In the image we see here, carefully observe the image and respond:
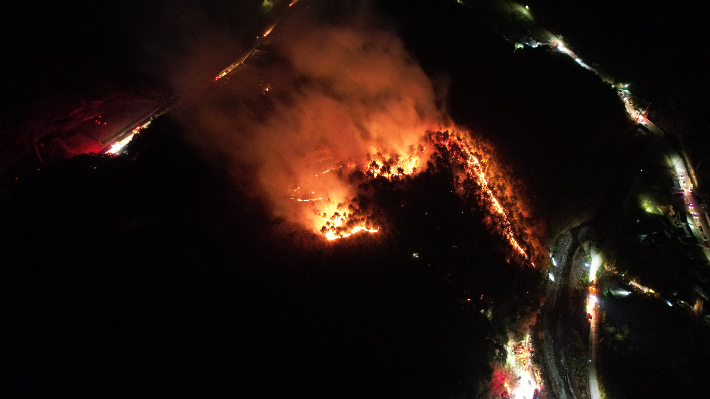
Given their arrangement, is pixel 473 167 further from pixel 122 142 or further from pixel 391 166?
pixel 122 142

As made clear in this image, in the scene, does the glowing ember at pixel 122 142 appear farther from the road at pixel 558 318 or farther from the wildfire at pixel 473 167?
the road at pixel 558 318

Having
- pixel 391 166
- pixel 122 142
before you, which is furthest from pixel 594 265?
pixel 122 142

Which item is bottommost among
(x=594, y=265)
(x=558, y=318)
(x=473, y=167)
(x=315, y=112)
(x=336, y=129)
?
(x=558, y=318)

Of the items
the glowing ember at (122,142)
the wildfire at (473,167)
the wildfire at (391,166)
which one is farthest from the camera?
the wildfire at (473,167)

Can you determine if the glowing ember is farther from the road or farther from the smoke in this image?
the road

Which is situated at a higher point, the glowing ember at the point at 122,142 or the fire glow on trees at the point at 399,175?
the glowing ember at the point at 122,142

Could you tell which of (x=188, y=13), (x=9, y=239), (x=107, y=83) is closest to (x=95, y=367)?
(x=9, y=239)

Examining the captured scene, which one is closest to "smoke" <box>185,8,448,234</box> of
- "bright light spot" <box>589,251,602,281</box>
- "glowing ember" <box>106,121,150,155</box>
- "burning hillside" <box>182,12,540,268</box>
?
"burning hillside" <box>182,12,540,268</box>

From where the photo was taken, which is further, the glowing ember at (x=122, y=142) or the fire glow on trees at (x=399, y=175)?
the fire glow on trees at (x=399, y=175)

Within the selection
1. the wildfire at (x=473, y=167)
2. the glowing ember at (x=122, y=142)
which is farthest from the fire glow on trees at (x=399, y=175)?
the glowing ember at (x=122, y=142)
